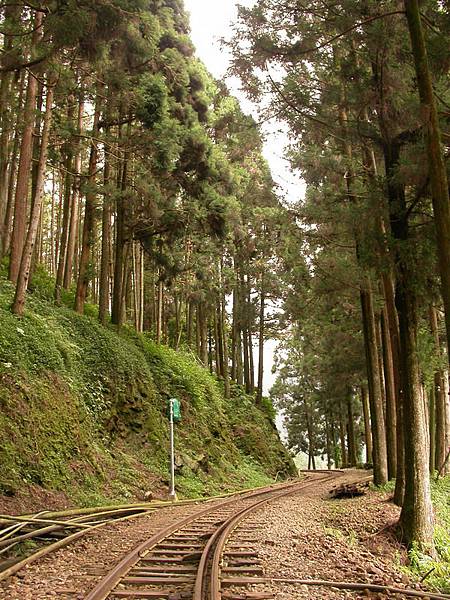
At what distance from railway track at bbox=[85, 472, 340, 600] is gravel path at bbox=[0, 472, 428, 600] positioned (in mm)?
190

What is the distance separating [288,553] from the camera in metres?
6.90

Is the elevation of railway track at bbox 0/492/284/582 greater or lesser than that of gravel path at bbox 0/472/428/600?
greater

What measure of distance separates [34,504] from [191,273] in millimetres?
14069

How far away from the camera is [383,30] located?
28.2 ft

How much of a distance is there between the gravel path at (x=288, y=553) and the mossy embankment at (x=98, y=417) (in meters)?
1.96

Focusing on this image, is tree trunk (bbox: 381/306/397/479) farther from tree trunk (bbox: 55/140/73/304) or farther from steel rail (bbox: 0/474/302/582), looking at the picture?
tree trunk (bbox: 55/140/73/304)

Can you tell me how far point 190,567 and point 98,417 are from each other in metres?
8.25

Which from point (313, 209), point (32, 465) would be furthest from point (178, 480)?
point (313, 209)

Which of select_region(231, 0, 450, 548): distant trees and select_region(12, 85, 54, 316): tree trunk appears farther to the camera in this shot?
select_region(12, 85, 54, 316): tree trunk

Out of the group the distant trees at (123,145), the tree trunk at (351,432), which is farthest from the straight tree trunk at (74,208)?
the tree trunk at (351,432)

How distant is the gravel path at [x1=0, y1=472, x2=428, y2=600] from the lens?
5285mm

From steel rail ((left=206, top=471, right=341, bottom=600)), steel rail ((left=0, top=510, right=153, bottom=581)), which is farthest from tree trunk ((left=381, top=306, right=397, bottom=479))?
steel rail ((left=0, top=510, right=153, bottom=581))

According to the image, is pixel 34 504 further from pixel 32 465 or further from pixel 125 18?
pixel 125 18

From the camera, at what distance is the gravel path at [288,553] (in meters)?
5.29
